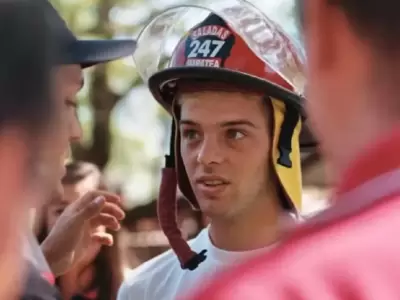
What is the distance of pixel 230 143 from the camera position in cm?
262

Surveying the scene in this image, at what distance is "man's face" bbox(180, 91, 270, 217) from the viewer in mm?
2584

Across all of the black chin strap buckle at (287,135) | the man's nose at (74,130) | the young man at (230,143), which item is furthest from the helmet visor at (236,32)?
the man's nose at (74,130)

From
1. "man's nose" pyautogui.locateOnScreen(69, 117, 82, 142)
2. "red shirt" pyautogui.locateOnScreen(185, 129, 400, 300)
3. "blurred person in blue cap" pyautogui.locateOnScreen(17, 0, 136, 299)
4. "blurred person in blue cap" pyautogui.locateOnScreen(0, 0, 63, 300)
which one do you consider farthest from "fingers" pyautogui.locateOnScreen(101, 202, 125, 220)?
"red shirt" pyautogui.locateOnScreen(185, 129, 400, 300)

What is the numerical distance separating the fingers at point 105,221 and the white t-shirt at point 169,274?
18cm

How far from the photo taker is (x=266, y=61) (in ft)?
8.67

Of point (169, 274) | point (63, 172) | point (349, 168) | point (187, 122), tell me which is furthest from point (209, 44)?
point (349, 168)

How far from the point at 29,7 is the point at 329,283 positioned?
0.88 m

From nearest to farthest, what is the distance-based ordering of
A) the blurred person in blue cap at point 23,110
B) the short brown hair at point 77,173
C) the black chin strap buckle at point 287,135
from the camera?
the blurred person in blue cap at point 23,110 → the black chin strap buckle at point 287,135 → the short brown hair at point 77,173

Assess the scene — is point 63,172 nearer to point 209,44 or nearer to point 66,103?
point 66,103

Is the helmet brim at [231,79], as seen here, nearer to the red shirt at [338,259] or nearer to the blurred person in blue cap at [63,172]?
the blurred person in blue cap at [63,172]

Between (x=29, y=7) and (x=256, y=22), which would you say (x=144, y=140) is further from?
(x=29, y=7)

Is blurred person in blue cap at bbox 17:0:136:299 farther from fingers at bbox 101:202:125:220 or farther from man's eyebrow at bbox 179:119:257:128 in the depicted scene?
man's eyebrow at bbox 179:119:257:128

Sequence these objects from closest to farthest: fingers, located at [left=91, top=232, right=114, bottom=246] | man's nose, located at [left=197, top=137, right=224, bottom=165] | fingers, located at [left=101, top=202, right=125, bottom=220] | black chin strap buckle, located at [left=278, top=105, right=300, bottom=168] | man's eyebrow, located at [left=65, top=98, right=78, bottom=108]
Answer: man's eyebrow, located at [left=65, top=98, right=78, bottom=108]
man's nose, located at [left=197, top=137, right=224, bottom=165]
black chin strap buckle, located at [left=278, top=105, right=300, bottom=168]
fingers, located at [left=101, top=202, right=125, bottom=220]
fingers, located at [left=91, top=232, right=114, bottom=246]

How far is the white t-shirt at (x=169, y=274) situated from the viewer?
8.59ft
